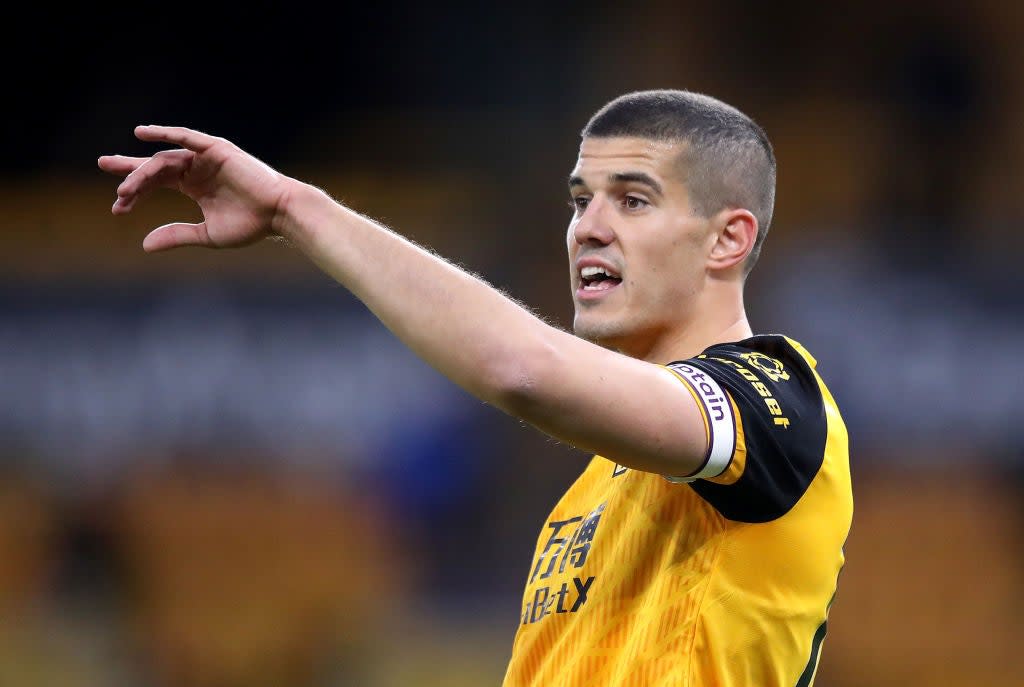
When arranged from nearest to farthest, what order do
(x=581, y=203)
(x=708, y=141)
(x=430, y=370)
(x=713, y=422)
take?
(x=713, y=422) → (x=708, y=141) → (x=581, y=203) → (x=430, y=370)

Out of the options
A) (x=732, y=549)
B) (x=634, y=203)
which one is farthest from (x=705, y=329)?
(x=732, y=549)

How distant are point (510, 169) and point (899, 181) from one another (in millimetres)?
3111

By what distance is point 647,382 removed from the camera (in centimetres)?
244

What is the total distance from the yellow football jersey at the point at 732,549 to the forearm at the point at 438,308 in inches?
13.8

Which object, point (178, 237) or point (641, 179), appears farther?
point (641, 179)

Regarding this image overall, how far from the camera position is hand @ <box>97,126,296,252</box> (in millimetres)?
2557

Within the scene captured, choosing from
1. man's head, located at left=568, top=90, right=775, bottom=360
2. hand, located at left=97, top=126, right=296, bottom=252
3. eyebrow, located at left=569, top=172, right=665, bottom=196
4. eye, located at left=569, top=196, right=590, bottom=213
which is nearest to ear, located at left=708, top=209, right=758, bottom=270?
man's head, located at left=568, top=90, right=775, bottom=360

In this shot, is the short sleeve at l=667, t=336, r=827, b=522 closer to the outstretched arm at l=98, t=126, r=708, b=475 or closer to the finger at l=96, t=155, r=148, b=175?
the outstretched arm at l=98, t=126, r=708, b=475

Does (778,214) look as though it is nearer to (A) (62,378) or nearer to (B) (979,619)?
(B) (979,619)

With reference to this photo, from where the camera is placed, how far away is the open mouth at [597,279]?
314cm

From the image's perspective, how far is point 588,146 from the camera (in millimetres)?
3279

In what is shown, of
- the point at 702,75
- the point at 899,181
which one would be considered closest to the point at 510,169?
the point at 702,75

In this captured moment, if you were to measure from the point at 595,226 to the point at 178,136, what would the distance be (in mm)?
1030

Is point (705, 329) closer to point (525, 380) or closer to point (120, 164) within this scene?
point (525, 380)
